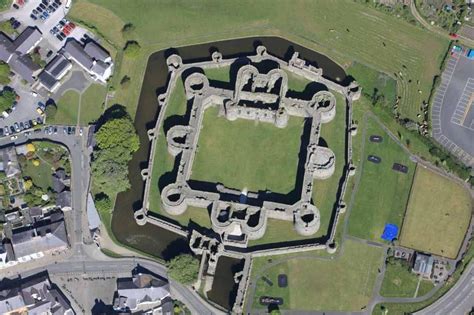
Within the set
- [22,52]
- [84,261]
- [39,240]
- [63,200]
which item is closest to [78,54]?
[22,52]

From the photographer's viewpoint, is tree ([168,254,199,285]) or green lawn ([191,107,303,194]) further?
green lawn ([191,107,303,194])

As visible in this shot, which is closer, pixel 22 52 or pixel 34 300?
pixel 34 300

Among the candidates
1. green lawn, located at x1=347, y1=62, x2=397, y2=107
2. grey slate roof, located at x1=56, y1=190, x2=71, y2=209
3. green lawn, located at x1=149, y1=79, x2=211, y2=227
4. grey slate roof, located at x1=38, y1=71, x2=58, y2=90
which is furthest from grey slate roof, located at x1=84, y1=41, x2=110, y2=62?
green lawn, located at x1=347, y1=62, x2=397, y2=107

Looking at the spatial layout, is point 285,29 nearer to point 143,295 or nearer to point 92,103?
point 92,103

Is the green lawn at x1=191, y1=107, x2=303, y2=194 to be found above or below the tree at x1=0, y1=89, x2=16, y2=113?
above

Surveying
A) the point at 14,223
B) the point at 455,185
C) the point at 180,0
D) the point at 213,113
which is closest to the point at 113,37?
the point at 180,0

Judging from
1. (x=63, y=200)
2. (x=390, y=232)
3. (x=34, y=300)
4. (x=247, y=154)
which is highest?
(x=247, y=154)

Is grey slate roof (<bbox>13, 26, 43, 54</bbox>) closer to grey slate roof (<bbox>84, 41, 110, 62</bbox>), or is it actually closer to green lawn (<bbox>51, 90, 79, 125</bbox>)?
grey slate roof (<bbox>84, 41, 110, 62</bbox>)
